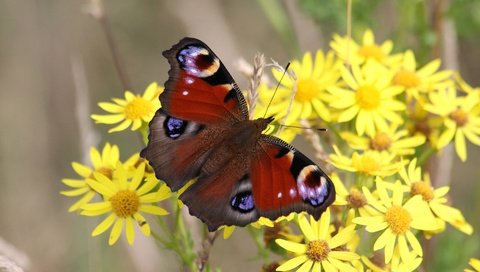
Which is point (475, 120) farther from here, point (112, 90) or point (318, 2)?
point (112, 90)

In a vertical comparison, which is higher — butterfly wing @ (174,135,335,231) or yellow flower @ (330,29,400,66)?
yellow flower @ (330,29,400,66)

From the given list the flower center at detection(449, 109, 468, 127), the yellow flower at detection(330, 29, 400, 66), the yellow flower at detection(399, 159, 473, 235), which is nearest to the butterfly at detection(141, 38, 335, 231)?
the yellow flower at detection(399, 159, 473, 235)

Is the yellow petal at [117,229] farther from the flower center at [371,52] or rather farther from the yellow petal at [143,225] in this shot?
the flower center at [371,52]

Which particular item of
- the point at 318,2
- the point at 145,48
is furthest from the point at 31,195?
the point at 318,2

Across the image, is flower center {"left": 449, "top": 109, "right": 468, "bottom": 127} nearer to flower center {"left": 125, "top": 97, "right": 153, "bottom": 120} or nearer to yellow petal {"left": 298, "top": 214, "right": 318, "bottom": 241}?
yellow petal {"left": 298, "top": 214, "right": 318, "bottom": 241}

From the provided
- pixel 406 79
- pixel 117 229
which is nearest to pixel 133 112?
pixel 117 229

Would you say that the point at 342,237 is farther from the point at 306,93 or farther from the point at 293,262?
the point at 306,93
